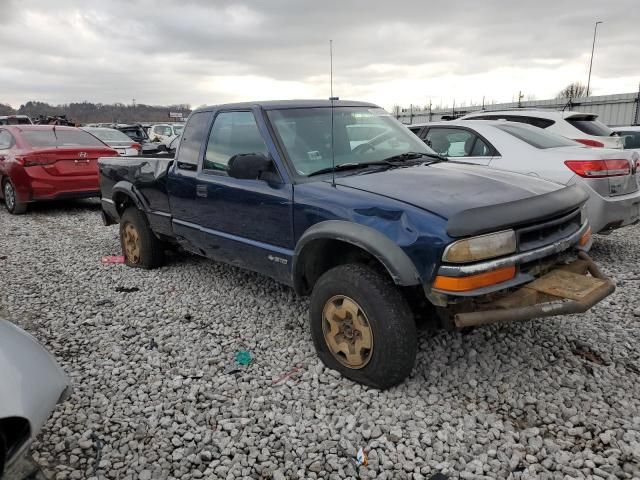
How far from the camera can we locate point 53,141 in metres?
8.88

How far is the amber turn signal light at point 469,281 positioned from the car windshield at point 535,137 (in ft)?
11.3

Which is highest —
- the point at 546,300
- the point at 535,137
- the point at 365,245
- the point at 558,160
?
the point at 535,137

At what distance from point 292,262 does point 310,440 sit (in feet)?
3.94

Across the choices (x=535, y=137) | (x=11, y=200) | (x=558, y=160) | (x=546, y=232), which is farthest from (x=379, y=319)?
(x=11, y=200)

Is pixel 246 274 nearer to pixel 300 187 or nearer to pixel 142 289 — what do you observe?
pixel 142 289

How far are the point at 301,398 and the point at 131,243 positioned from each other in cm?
354

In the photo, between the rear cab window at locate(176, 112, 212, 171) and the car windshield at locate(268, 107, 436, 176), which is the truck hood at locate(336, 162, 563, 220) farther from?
the rear cab window at locate(176, 112, 212, 171)

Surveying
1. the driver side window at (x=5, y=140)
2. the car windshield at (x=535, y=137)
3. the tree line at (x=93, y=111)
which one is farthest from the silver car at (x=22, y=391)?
the tree line at (x=93, y=111)

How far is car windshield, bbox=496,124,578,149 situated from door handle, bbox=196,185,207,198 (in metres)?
3.70

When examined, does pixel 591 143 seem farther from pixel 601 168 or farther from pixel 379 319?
pixel 379 319

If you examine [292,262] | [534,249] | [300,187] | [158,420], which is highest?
[300,187]

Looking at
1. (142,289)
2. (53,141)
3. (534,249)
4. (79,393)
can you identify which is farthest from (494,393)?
(53,141)

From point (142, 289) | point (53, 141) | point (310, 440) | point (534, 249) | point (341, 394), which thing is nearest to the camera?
point (310, 440)

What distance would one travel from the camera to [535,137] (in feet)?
18.8
